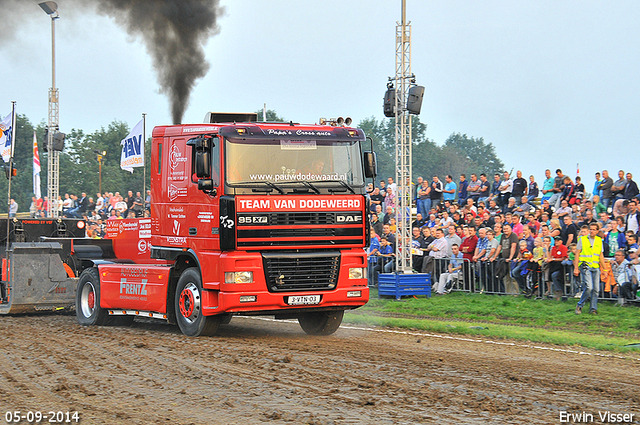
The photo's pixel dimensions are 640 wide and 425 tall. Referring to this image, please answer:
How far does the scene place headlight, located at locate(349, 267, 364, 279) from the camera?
492 inches

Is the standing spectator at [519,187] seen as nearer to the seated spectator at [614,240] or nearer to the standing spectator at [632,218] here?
the standing spectator at [632,218]

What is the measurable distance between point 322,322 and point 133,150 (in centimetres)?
1128

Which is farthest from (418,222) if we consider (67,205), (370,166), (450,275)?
(67,205)

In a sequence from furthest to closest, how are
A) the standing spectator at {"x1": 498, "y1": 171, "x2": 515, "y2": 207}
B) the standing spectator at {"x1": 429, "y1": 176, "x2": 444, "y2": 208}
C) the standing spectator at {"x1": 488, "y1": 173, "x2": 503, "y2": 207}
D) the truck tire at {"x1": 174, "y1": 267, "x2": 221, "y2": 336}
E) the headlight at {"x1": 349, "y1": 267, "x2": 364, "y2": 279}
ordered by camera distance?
the standing spectator at {"x1": 429, "y1": 176, "x2": 444, "y2": 208}, the standing spectator at {"x1": 488, "y1": 173, "x2": 503, "y2": 207}, the standing spectator at {"x1": 498, "y1": 171, "x2": 515, "y2": 207}, the headlight at {"x1": 349, "y1": 267, "x2": 364, "y2": 279}, the truck tire at {"x1": 174, "y1": 267, "x2": 221, "y2": 336}

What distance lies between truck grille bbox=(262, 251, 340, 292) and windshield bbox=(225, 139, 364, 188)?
3.64 ft

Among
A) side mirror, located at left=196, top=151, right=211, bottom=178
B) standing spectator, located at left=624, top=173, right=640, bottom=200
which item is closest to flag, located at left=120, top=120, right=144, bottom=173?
side mirror, located at left=196, top=151, right=211, bottom=178

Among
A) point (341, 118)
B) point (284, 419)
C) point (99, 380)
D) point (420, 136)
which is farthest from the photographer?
point (420, 136)

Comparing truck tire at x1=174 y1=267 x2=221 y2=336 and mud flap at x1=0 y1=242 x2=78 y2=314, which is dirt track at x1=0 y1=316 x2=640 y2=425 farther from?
mud flap at x1=0 y1=242 x2=78 y2=314

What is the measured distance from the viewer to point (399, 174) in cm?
2003

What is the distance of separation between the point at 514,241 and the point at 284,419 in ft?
42.9

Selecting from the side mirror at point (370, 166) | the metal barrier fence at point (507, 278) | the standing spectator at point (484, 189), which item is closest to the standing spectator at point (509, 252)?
the metal barrier fence at point (507, 278)

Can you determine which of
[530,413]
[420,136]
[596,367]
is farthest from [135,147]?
[420,136]

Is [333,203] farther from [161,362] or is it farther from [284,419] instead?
[284,419]

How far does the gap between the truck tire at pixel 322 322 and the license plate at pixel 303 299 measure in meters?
1.03
